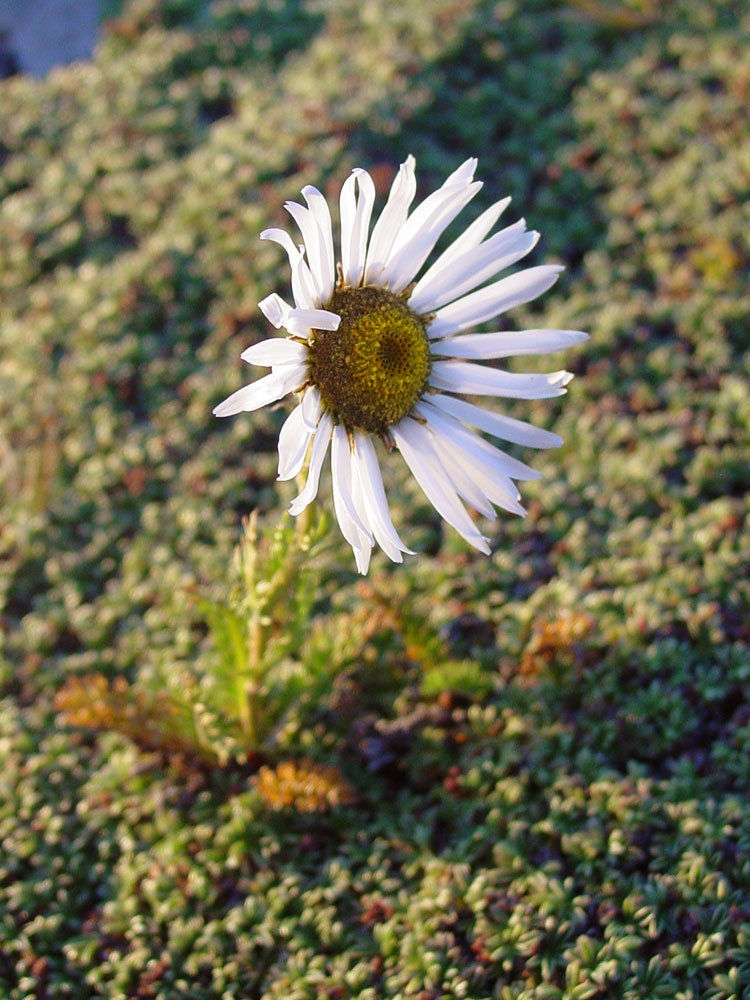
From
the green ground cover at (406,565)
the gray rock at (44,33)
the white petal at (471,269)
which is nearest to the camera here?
the white petal at (471,269)

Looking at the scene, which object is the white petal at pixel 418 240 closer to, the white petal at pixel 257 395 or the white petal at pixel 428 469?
the white petal at pixel 428 469

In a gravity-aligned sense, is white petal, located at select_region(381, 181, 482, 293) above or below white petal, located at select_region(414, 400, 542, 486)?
above

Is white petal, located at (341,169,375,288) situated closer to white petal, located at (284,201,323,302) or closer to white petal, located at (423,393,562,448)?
white petal, located at (284,201,323,302)

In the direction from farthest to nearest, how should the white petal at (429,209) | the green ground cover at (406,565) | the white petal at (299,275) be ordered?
the green ground cover at (406,565) → the white petal at (429,209) → the white petal at (299,275)

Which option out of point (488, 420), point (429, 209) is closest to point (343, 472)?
point (488, 420)

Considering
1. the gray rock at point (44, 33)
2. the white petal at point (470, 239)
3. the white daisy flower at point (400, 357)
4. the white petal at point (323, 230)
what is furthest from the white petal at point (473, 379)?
the gray rock at point (44, 33)

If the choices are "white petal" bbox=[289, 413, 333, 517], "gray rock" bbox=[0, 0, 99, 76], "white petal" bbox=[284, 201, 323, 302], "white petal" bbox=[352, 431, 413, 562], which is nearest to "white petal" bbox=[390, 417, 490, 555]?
"white petal" bbox=[352, 431, 413, 562]

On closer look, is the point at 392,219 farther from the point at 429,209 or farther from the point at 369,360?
the point at 369,360

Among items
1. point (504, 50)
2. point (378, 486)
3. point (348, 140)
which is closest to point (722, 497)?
point (378, 486)
